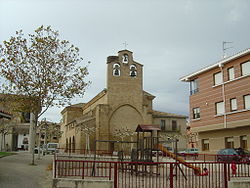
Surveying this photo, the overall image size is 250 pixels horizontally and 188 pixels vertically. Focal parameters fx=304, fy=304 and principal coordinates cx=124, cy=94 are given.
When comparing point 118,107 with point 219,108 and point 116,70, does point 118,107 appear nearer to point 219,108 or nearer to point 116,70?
point 116,70

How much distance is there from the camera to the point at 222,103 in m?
29.6

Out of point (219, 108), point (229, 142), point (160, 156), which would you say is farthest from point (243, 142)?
point (160, 156)

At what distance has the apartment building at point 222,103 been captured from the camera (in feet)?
88.2

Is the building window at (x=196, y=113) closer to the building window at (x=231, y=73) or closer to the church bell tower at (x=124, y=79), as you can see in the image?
the building window at (x=231, y=73)

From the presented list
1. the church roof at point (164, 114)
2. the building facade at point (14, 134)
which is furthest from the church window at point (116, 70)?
the building facade at point (14, 134)

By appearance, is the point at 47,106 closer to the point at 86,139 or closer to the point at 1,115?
the point at 1,115

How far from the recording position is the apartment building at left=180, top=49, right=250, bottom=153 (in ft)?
88.2

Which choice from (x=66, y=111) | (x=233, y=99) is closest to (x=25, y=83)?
(x=233, y=99)

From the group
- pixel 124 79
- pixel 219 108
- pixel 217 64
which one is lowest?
pixel 219 108

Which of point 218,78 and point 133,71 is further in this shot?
point 133,71

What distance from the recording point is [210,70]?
104 ft

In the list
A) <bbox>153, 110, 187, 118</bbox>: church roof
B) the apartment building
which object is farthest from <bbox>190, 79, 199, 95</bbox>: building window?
<bbox>153, 110, 187, 118</bbox>: church roof

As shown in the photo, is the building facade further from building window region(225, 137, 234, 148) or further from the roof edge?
building window region(225, 137, 234, 148)

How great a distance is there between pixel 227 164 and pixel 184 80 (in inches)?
972
